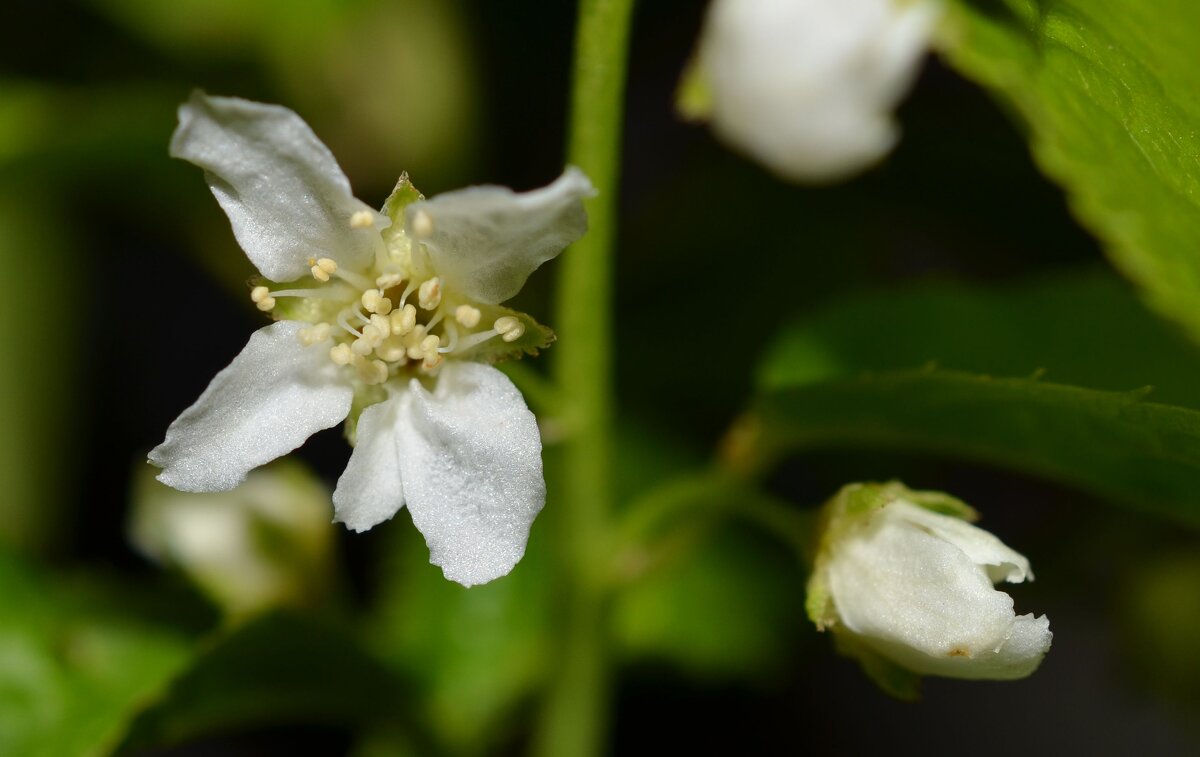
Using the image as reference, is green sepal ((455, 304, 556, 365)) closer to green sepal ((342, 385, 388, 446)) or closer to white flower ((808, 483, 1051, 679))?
green sepal ((342, 385, 388, 446))

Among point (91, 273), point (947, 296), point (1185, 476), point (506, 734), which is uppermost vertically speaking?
point (1185, 476)

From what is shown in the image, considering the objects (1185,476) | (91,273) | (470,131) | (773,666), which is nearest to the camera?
(1185,476)

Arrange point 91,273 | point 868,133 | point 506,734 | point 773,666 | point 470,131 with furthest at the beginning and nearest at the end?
point 91,273
point 470,131
point 773,666
point 506,734
point 868,133

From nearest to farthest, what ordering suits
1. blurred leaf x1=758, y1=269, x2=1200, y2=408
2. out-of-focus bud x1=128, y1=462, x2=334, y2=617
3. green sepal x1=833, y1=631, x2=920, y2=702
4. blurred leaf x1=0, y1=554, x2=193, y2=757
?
green sepal x1=833, y1=631, x2=920, y2=702 → blurred leaf x1=758, y1=269, x2=1200, y2=408 → blurred leaf x1=0, y1=554, x2=193, y2=757 → out-of-focus bud x1=128, y1=462, x2=334, y2=617

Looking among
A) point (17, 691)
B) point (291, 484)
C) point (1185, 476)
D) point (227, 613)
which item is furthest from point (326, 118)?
point (1185, 476)

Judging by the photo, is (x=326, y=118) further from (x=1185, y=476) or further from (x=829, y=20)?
(x=1185, y=476)

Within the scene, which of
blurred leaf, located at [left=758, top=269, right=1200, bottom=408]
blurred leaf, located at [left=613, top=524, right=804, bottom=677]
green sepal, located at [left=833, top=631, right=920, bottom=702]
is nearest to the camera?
green sepal, located at [left=833, top=631, right=920, bottom=702]

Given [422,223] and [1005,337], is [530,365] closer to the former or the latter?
[1005,337]

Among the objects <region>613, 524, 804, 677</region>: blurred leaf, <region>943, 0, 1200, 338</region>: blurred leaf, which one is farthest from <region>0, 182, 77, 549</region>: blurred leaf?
<region>943, 0, 1200, 338</region>: blurred leaf

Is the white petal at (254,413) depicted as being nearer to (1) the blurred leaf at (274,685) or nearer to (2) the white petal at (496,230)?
(2) the white petal at (496,230)
